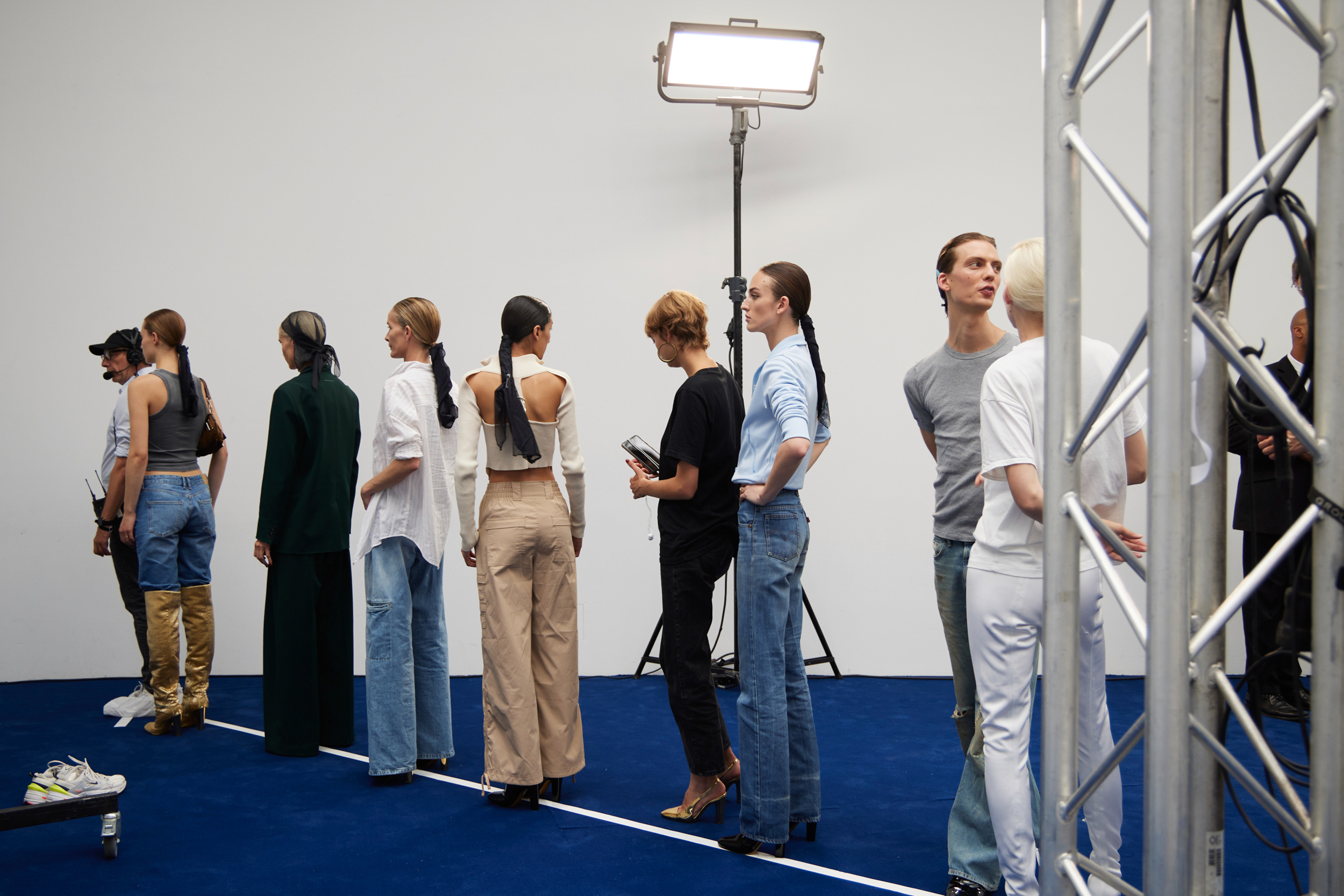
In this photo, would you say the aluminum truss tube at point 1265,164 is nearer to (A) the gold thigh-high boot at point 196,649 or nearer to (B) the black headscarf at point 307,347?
(B) the black headscarf at point 307,347

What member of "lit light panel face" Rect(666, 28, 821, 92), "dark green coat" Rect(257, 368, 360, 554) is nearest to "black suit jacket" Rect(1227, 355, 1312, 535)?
"lit light panel face" Rect(666, 28, 821, 92)

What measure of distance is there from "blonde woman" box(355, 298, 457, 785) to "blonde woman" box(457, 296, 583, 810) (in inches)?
12.2

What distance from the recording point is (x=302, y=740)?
128 inches

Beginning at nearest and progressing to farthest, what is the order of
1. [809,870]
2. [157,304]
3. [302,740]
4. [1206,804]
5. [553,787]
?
[1206,804], [809,870], [553,787], [302,740], [157,304]

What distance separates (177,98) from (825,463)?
3.49 m

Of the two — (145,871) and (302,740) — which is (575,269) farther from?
(145,871)

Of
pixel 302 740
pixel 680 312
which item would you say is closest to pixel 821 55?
pixel 680 312

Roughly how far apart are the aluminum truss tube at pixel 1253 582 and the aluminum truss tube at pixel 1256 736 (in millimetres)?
40

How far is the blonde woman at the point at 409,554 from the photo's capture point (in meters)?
3.00

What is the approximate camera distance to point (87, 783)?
2.46m

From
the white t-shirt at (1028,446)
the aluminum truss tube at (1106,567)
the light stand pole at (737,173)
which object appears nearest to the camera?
the aluminum truss tube at (1106,567)

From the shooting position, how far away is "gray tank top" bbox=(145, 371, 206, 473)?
Result: 11.6ft

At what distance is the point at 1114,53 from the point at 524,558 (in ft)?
6.49

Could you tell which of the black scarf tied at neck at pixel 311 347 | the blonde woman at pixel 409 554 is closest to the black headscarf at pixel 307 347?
the black scarf tied at neck at pixel 311 347
